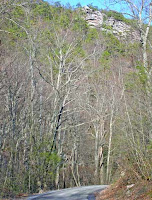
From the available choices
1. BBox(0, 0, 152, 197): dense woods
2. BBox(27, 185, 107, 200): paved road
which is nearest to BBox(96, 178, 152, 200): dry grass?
BBox(0, 0, 152, 197): dense woods

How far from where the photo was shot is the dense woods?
11289 millimetres

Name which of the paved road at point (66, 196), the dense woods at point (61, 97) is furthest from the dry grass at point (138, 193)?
the paved road at point (66, 196)

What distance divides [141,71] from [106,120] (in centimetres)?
2606

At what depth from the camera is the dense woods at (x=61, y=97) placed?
37.0 feet

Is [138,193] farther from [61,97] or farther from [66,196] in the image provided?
[61,97]

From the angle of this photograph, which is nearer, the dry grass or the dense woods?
the dry grass

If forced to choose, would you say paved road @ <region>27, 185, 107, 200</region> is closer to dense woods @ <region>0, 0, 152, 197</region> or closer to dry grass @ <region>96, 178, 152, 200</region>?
dry grass @ <region>96, 178, 152, 200</region>

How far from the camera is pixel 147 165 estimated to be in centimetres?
1158

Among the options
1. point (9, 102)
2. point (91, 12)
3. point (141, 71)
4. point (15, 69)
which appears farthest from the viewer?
point (91, 12)

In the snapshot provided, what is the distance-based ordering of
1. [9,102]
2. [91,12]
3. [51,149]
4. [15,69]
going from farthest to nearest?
[91,12], [15,69], [9,102], [51,149]

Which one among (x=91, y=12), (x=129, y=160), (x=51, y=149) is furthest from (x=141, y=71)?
(x=91, y=12)

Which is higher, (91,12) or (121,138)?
(91,12)

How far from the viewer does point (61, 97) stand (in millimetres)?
20219

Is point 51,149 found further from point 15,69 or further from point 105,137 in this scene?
point 105,137
